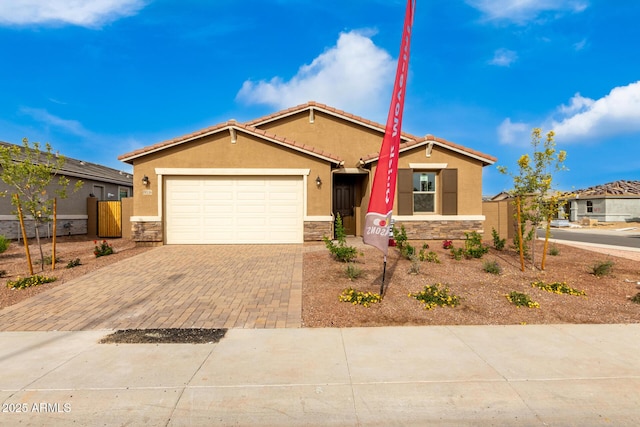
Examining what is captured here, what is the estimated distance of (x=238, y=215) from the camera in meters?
11.8

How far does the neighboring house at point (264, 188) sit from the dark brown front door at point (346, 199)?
1.53 meters

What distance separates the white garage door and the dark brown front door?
8.08 ft

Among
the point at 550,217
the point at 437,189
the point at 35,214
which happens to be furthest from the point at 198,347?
the point at 437,189

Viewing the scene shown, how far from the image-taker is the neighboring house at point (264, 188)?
11641mm

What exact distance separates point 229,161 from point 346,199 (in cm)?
522

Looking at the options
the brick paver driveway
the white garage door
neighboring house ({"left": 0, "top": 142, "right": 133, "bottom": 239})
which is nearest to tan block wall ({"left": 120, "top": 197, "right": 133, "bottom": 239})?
neighboring house ({"left": 0, "top": 142, "right": 133, "bottom": 239})

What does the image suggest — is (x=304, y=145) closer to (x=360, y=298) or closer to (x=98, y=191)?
(x=360, y=298)

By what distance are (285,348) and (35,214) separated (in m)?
8.30

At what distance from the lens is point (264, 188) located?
39.1 feet

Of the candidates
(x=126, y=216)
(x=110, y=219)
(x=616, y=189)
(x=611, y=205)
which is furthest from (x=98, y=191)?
(x=616, y=189)

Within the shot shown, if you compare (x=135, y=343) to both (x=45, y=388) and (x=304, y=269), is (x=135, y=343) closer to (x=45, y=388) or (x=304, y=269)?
(x=45, y=388)

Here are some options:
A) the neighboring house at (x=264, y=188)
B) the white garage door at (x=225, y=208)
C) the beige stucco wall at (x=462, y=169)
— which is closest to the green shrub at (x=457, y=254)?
the neighboring house at (x=264, y=188)

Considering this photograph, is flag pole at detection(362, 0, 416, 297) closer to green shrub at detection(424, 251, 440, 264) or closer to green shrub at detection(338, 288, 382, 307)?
green shrub at detection(338, 288, 382, 307)

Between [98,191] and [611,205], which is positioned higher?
[98,191]
